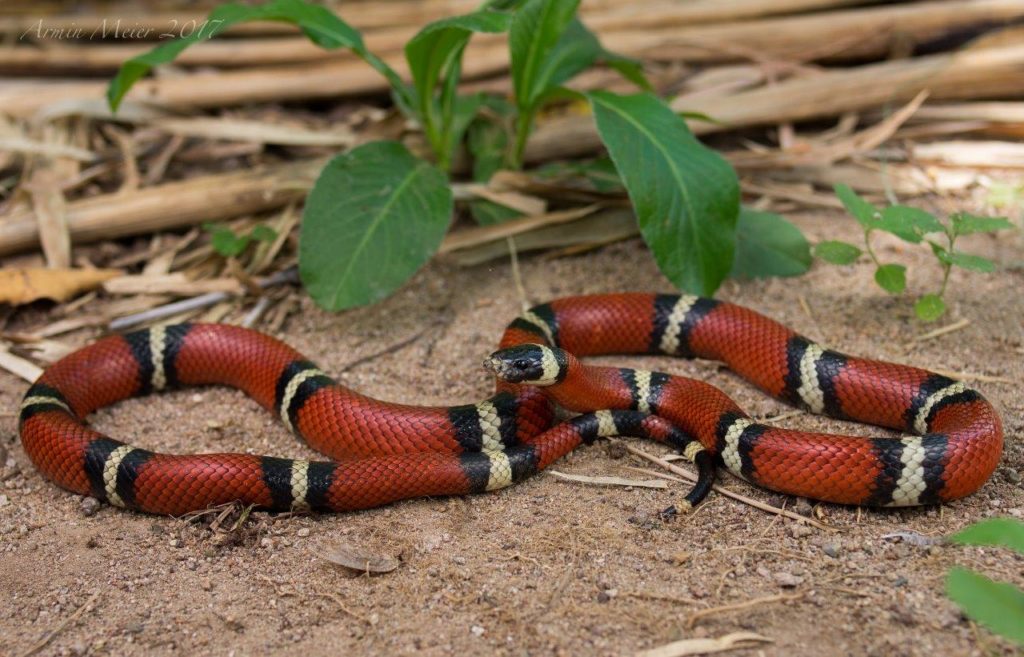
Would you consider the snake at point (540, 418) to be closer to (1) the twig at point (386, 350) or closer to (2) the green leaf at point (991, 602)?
(1) the twig at point (386, 350)

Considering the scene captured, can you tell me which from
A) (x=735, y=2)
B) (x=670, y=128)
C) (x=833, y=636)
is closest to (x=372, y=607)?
(x=833, y=636)

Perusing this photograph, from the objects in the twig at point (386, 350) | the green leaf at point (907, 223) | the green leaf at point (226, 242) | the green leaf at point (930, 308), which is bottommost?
the twig at point (386, 350)

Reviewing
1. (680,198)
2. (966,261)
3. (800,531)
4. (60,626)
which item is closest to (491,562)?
(800,531)

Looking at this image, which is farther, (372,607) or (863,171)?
(863,171)

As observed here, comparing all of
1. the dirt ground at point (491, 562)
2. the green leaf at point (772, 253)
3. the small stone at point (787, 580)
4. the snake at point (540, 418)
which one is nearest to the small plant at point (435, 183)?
the snake at point (540, 418)

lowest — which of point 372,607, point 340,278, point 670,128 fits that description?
point 372,607

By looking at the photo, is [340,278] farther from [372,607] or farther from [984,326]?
[984,326]
